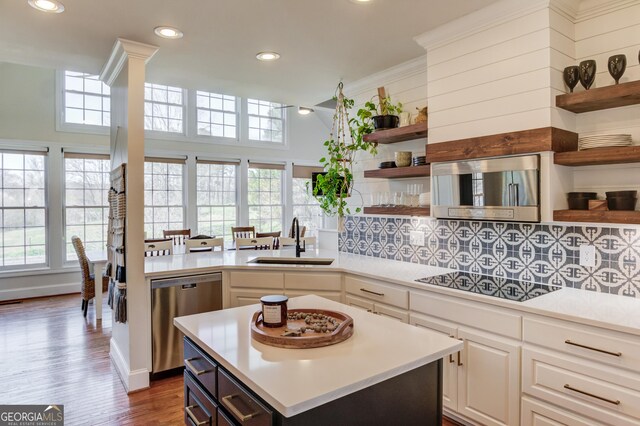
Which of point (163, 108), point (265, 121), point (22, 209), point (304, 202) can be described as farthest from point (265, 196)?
point (22, 209)

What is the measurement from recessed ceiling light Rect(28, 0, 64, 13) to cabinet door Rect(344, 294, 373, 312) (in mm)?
2715

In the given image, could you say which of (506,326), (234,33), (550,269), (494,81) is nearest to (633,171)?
(550,269)

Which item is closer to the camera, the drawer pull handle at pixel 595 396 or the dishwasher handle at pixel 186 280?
the drawer pull handle at pixel 595 396

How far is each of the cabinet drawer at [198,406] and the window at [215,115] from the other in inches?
243

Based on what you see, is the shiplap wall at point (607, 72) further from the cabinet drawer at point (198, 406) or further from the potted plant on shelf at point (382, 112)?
the cabinet drawer at point (198, 406)

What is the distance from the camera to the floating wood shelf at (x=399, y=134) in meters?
3.02

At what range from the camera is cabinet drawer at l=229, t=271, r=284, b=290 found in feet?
10.9

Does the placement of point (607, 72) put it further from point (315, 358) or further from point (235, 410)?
point (235, 410)

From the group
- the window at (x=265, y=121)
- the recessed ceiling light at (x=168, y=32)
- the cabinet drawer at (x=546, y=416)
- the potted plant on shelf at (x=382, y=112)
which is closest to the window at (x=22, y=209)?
the window at (x=265, y=121)

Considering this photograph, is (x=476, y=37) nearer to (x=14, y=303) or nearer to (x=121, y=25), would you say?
(x=121, y=25)

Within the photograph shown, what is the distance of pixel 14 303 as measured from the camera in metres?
5.61

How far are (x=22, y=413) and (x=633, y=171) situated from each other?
3986 mm

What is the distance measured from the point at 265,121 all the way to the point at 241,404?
7.24 m

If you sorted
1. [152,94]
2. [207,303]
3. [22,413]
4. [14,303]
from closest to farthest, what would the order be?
[22,413], [207,303], [14,303], [152,94]
